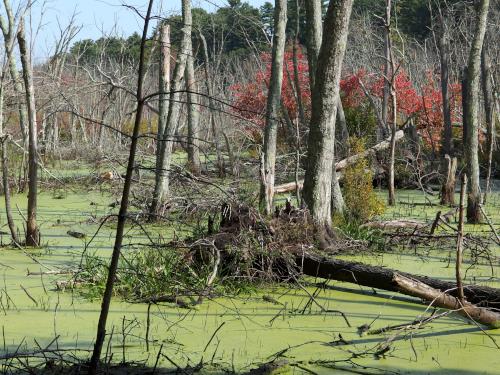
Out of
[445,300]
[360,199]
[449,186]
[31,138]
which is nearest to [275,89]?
[360,199]

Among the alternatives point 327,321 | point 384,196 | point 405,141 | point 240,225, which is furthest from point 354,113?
point 327,321

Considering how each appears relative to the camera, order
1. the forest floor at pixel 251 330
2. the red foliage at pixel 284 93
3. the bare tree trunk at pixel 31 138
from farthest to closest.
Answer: the red foliage at pixel 284 93, the bare tree trunk at pixel 31 138, the forest floor at pixel 251 330

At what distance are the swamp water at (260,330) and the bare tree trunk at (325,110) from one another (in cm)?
214

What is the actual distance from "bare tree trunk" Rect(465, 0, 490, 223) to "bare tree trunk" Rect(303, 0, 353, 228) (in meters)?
3.42

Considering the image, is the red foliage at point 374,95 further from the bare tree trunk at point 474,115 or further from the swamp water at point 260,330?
the swamp water at point 260,330

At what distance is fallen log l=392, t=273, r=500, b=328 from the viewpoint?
6.68 meters

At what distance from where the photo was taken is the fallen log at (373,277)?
7008 millimetres

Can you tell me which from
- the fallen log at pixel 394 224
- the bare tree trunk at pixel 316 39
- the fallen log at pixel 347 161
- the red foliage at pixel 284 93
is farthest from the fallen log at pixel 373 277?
the red foliage at pixel 284 93

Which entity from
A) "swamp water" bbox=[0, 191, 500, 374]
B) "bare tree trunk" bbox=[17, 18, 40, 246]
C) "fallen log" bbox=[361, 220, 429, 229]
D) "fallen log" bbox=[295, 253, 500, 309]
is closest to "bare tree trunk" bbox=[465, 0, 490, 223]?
"fallen log" bbox=[361, 220, 429, 229]

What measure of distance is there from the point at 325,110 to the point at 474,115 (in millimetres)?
3791

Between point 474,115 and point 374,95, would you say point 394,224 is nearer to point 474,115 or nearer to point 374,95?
point 474,115

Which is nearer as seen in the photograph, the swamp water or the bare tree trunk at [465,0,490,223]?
the swamp water

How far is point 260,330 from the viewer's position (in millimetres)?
6551

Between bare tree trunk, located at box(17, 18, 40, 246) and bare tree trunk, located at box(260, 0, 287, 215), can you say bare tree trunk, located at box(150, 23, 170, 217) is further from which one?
bare tree trunk, located at box(17, 18, 40, 246)
